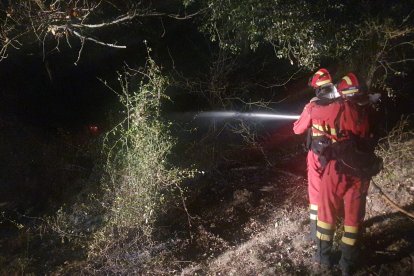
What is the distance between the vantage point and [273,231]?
4.74 m

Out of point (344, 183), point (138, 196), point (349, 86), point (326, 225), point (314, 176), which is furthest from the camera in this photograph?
point (138, 196)

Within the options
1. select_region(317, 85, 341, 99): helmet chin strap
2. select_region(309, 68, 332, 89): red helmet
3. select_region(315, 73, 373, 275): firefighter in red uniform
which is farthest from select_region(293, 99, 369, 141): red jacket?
select_region(309, 68, 332, 89): red helmet

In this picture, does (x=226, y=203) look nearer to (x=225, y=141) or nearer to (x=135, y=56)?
(x=225, y=141)

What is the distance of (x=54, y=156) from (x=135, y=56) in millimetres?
2798

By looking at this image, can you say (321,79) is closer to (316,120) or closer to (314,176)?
(316,120)

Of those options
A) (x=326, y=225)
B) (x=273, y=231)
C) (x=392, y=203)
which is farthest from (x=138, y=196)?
(x=392, y=203)

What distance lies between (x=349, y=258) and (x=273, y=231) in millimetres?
1210

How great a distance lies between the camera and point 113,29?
8148mm

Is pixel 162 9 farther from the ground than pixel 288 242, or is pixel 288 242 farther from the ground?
pixel 162 9

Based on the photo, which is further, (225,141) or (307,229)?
(225,141)

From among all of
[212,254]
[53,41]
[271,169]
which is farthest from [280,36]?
[53,41]

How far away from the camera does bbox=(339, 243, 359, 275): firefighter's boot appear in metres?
3.64

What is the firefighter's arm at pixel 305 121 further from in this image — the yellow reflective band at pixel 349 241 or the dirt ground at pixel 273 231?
the dirt ground at pixel 273 231

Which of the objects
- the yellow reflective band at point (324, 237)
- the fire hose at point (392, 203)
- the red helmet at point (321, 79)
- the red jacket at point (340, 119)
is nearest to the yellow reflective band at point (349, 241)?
the yellow reflective band at point (324, 237)
